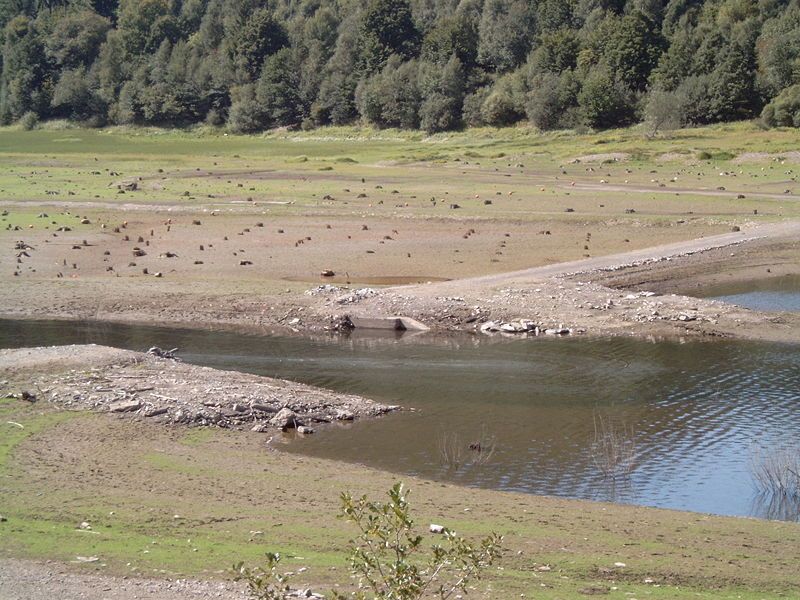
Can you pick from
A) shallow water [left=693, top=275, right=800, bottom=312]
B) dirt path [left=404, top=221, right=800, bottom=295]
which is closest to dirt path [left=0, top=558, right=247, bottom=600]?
dirt path [left=404, top=221, right=800, bottom=295]

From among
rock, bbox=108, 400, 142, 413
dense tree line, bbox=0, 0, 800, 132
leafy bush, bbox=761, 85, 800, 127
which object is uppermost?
dense tree line, bbox=0, 0, 800, 132

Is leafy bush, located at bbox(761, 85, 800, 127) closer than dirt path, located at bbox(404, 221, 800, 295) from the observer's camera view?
No

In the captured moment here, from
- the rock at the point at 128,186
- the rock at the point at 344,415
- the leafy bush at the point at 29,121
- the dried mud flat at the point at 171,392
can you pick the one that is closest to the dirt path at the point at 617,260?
the dried mud flat at the point at 171,392

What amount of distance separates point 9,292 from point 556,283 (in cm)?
1557

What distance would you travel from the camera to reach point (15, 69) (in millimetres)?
161000

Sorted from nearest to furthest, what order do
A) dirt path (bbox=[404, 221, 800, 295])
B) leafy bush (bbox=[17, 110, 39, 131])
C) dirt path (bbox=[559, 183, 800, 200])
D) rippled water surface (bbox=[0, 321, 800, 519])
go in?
rippled water surface (bbox=[0, 321, 800, 519]) → dirt path (bbox=[404, 221, 800, 295]) → dirt path (bbox=[559, 183, 800, 200]) → leafy bush (bbox=[17, 110, 39, 131])

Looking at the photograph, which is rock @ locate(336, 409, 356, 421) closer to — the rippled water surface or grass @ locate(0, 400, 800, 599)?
the rippled water surface

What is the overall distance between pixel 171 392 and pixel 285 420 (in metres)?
2.24

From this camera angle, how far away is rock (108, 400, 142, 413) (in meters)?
18.8

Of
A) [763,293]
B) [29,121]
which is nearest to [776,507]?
[763,293]

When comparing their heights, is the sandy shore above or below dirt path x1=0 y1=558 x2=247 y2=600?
below

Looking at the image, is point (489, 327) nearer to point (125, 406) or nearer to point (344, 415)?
point (344, 415)

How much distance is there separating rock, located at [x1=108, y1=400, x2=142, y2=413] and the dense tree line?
223ft

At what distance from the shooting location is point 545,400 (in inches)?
826
